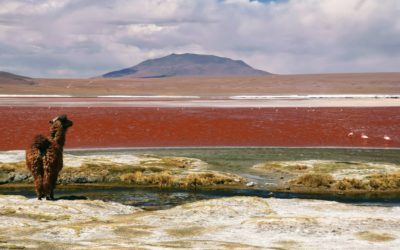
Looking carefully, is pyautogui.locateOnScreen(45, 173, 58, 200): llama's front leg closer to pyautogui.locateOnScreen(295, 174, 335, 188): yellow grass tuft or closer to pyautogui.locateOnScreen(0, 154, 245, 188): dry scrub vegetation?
pyautogui.locateOnScreen(0, 154, 245, 188): dry scrub vegetation

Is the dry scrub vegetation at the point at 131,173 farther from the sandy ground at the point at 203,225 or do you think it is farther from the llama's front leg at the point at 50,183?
the llama's front leg at the point at 50,183

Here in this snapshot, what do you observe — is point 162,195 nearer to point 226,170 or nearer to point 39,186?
point 39,186

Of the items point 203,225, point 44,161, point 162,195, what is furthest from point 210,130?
point 203,225

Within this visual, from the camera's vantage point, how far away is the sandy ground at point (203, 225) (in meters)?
16.6

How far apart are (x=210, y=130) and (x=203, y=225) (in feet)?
132

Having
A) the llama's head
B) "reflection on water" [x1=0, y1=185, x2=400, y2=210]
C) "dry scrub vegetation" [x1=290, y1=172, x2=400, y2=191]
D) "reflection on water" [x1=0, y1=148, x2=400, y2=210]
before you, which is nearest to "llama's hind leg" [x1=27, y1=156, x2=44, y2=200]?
the llama's head

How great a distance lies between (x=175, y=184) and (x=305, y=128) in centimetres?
3386

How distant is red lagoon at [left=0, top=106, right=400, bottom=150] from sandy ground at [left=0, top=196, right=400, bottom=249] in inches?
1057

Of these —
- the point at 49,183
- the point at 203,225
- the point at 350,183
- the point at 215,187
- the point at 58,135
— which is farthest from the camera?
the point at 350,183

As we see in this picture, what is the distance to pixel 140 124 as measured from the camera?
65.4 meters

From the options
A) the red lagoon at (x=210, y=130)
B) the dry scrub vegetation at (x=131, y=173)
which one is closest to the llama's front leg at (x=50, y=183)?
the dry scrub vegetation at (x=131, y=173)

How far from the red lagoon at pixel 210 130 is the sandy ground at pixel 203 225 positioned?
26852 mm

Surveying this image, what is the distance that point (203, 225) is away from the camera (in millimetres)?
19562

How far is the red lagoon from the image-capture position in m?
51.2
